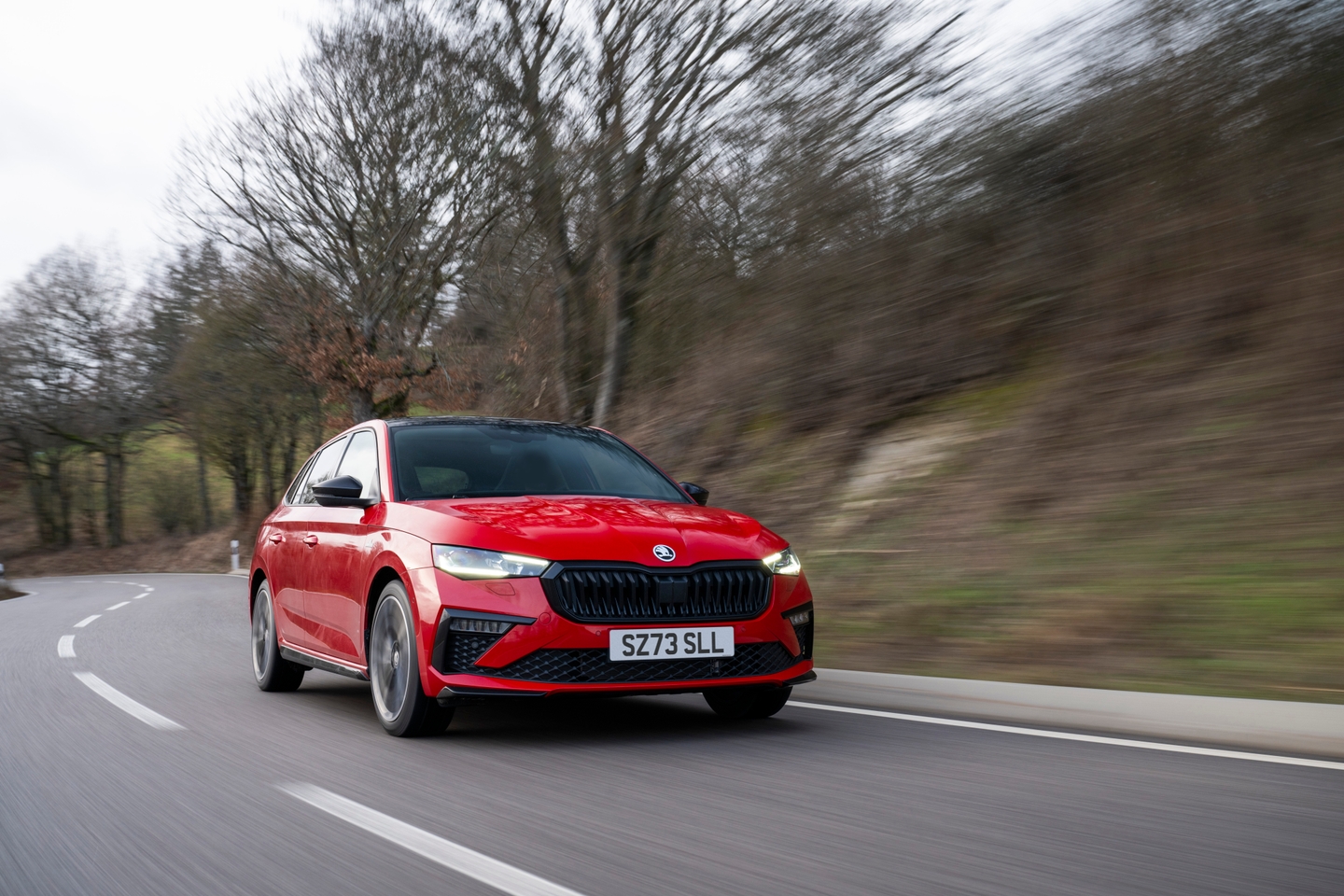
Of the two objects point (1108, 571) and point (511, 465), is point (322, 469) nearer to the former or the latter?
point (511, 465)

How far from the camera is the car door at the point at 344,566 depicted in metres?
6.43

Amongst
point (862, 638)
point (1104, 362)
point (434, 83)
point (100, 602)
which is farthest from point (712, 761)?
point (100, 602)

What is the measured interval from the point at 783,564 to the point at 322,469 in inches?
144

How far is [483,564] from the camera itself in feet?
18.1

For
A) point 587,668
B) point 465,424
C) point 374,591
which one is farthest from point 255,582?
point 587,668

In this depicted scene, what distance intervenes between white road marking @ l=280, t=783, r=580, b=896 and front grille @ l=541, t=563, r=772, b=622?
1.26 meters

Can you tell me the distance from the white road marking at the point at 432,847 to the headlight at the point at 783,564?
2212mm

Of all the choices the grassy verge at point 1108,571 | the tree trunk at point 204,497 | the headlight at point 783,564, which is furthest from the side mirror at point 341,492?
the tree trunk at point 204,497

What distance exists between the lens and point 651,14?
50.9 feet

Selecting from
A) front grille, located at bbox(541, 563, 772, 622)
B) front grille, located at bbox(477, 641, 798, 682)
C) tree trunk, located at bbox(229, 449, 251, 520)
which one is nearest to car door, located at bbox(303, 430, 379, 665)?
front grille, located at bbox(477, 641, 798, 682)

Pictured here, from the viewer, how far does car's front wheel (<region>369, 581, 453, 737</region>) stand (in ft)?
18.8

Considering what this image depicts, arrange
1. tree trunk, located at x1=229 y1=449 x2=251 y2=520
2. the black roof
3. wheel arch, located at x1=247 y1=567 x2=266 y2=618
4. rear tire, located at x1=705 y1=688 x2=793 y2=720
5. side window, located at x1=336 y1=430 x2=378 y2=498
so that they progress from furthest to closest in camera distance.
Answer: tree trunk, located at x1=229 y1=449 x2=251 y2=520 < wheel arch, located at x1=247 y1=567 x2=266 y2=618 < the black roof < side window, located at x1=336 y1=430 x2=378 y2=498 < rear tire, located at x1=705 y1=688 x2=793 y2=720

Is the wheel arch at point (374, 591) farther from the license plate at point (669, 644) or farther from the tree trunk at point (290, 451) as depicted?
the tree trunk at point (290, 451)

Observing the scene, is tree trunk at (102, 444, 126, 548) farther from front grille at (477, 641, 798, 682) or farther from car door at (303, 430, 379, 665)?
front grille at (477, 641, 798, 682)
